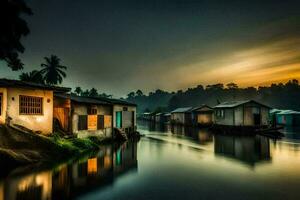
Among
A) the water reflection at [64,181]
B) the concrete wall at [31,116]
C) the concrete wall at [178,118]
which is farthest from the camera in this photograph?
the concrete wall at [178,118]

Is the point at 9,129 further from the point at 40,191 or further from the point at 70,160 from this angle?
the point at 40,191

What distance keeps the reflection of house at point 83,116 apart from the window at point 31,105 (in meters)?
3.27

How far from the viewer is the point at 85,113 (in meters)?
25.6

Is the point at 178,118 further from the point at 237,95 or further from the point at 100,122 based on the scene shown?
the point at 237,95

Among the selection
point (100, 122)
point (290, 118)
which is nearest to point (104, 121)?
point (100, 122)

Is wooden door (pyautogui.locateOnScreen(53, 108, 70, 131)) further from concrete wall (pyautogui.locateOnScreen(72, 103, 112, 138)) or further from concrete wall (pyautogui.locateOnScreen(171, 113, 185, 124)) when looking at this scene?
concrete wall (pyautogui.locateOnScreen(171, 113, 185, 124))

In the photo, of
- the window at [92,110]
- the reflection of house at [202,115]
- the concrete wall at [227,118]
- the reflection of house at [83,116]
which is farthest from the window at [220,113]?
the window at [92,110]

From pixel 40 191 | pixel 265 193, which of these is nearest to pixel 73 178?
pixel 40 191

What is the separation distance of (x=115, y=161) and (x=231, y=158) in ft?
31.2

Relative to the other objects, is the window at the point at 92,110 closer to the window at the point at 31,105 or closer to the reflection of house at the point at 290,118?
the window at the point at 31,105

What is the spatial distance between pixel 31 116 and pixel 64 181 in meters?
9.88

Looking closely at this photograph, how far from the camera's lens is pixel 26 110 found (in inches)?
741

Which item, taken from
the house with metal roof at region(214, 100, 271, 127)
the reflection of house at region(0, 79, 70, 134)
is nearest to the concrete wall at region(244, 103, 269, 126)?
the house with metal roof at region(214, 100, 271, 127)

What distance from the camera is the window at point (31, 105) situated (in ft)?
61.1
